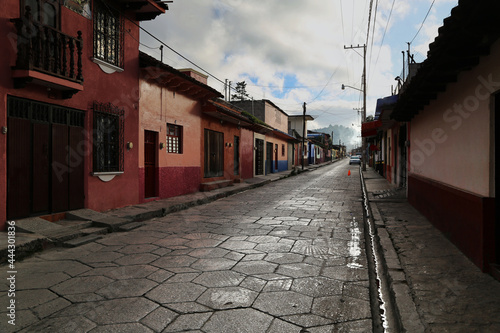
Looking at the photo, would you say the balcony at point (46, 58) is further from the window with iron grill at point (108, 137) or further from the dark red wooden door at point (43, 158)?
the window with iron grill at point (108, 137)

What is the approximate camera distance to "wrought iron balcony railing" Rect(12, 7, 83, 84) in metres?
5.58

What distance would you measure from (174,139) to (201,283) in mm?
8242

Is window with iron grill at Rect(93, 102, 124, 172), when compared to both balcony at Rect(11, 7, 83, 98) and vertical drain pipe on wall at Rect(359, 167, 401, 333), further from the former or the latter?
vertical drain pipe on wall at Rect(359, 167, 401, 333)

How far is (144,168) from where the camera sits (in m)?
9.69

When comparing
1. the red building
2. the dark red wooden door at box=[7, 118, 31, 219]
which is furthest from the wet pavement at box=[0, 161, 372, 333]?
the red building

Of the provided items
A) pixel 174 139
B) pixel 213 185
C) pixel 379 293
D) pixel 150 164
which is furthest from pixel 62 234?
pixel 213 185

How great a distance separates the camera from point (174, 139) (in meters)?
11.3

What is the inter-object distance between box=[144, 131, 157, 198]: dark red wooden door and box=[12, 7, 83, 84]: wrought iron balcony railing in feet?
11.4

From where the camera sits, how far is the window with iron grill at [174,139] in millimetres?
11016

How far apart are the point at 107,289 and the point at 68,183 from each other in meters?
4.21

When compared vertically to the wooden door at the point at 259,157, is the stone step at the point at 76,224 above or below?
below

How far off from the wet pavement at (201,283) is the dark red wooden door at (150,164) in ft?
12.4

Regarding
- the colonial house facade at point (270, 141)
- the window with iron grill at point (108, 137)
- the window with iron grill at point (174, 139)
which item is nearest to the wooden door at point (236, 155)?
the colonial house facade at point (270, 141)
